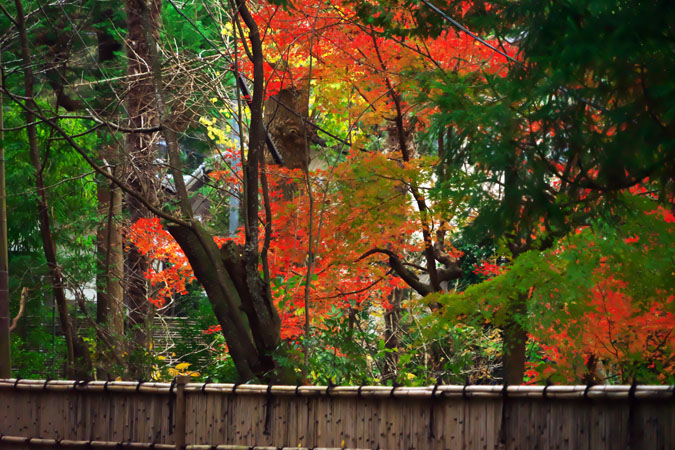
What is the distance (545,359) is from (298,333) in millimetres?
5467

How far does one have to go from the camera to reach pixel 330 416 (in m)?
7.19

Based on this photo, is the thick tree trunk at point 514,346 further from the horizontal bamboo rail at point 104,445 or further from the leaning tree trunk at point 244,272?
the horizontal bamboo rail at point 104,445

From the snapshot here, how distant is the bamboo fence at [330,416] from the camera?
5891 mm

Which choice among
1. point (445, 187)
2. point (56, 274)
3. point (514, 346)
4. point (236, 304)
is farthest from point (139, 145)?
point (514, 346)

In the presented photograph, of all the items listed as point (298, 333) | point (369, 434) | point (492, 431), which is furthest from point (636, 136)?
point (298, 333)

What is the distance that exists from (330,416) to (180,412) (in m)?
1.63

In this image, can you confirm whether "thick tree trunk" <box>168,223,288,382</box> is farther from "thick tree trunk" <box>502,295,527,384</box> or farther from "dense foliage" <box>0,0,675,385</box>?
"thick tree trunk" <box>502,295,527,384</box>

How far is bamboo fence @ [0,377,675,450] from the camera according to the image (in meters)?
5.89

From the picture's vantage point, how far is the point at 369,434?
7.00m

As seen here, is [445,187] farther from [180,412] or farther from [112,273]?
[112,273]

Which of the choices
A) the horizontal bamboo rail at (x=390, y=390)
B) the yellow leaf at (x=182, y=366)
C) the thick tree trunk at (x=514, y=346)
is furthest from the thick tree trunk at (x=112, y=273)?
the thick tree trunk at (x=514, y=346)

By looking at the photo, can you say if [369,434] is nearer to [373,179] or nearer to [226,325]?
[226,325]

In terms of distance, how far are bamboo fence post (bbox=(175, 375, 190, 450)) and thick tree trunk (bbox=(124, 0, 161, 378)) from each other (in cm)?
334

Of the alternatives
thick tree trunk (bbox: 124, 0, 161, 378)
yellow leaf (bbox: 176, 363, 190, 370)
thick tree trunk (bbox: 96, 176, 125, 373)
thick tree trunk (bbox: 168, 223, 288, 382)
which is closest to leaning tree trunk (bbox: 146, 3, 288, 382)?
thick tree trunk (bbox: 168, 223, 288, 382)
